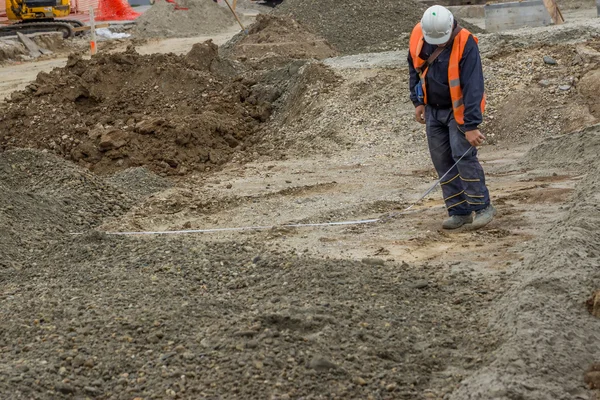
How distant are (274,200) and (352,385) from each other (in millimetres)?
5216

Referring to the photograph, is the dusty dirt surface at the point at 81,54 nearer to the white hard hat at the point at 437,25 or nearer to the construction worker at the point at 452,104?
the construction worker at the point at 452,104

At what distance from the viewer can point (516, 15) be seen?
18.8m

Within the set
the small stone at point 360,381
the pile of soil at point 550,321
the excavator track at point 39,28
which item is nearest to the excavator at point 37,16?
the excavator track at point 39,28

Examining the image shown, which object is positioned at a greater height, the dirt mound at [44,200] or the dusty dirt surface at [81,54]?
the dirt mound at [44,200]

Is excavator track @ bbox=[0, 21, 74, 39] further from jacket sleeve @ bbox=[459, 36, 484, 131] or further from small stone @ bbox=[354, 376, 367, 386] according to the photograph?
small stone @ bbox=[354, 376, 367, 386]

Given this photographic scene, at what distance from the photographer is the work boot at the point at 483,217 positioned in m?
7.30

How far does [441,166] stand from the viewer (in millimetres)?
7438

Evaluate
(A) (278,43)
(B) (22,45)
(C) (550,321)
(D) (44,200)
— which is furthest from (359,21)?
(C) (550,321)

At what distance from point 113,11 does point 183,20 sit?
→ 3.96 meters

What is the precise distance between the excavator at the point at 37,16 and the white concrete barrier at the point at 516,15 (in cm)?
1415

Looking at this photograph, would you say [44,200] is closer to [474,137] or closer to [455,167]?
[455,167]

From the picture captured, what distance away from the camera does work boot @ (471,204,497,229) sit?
288 inches

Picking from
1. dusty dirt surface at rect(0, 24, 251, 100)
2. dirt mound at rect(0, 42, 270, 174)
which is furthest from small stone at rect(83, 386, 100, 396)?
dusty dirt surface at rect(0, 24, 251, 100)

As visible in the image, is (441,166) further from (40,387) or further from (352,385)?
(40,387)
